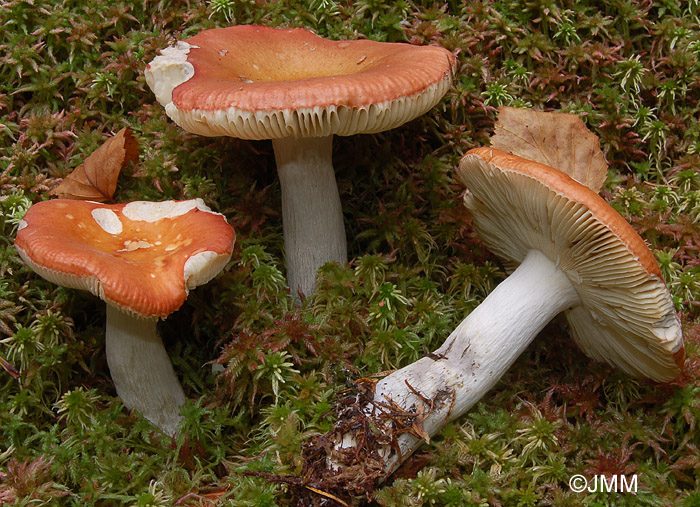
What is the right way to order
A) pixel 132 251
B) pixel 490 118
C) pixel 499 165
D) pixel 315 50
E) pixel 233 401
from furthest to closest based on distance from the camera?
pixel 490 118 → pixel 315 50 → pixel 233 401 → pixel 132 251 → pixel 499 165

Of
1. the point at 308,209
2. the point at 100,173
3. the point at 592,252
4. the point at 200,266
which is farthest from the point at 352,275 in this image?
the point at 100,173

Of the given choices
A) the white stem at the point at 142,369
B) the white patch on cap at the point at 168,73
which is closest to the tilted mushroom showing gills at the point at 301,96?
the white patch on cap at the point at 168,73

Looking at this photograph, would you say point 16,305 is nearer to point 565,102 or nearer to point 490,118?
point 490,118

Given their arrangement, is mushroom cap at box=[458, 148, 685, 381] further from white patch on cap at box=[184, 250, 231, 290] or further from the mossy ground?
white patch on cap at box=[184, 250, 231, 290]

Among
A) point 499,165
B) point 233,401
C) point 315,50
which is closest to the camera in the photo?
point 499,165

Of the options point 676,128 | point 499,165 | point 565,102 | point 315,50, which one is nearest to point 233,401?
point 499,165

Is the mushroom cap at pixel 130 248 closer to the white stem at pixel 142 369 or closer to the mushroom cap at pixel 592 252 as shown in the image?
the white stem at pixel 142 369
